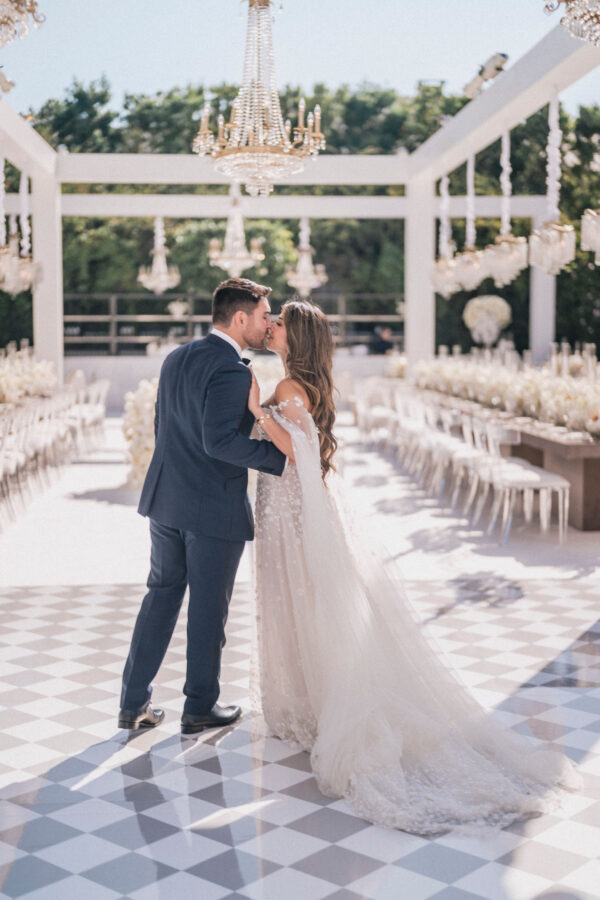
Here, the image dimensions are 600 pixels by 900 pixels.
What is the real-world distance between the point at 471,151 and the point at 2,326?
14594mm

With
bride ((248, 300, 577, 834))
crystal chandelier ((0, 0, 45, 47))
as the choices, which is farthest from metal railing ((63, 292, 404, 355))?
bride ((248, 300, 577, 834))

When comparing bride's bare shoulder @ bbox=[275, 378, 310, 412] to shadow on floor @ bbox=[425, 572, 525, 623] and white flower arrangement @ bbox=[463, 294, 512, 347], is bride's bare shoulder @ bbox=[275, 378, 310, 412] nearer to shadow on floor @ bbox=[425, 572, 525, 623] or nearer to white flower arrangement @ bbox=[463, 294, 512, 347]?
shadow on floor @ bbox=[425, 572, 525, 623]

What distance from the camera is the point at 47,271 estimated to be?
15.5 m

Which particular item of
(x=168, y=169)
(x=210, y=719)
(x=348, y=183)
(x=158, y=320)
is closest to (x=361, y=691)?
(x=210, y=719)

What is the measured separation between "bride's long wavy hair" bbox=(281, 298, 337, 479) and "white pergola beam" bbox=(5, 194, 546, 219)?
13.2 meters

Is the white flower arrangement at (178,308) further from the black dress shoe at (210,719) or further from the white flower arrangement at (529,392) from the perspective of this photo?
the black dress shoe at (210,719)

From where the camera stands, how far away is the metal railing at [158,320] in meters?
23.9

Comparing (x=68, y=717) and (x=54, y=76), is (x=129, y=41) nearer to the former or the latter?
(x=54, y=76)

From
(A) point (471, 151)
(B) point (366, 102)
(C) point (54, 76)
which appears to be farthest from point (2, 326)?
(A) point (471, 151)

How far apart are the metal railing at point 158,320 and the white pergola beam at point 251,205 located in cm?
555

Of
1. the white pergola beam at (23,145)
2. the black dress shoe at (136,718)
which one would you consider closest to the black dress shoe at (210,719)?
the black dress shoe at (136,718)

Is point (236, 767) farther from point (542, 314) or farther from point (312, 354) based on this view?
→ point (542, 314)

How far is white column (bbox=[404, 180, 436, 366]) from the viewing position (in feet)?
53.4

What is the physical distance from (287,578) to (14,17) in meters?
2.71
